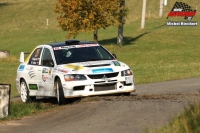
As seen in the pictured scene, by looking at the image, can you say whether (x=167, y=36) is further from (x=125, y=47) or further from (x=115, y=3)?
(x=115, y=3)

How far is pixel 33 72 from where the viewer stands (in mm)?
16375

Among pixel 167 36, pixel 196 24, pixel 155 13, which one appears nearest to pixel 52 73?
pixel 167 36

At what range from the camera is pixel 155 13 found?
80188mm

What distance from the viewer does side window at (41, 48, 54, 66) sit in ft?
51.0

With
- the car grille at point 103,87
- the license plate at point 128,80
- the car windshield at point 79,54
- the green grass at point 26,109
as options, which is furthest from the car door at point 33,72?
the license plate at point 128,80

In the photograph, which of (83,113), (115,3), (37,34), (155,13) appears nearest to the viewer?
(83,113)

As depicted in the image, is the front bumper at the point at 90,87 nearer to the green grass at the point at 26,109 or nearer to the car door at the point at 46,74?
the green grass at the point at 26,109

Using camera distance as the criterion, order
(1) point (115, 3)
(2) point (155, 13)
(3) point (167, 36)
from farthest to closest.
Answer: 1. (2) point (155, 13)
2. (3) point (167, 36)
3. (1) point (115, 3)

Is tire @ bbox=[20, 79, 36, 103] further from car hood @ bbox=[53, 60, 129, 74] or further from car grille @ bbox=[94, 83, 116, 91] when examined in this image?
car grille @ bbox=[94, 83, 116, 91]

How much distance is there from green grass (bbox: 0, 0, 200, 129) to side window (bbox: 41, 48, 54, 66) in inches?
30.9

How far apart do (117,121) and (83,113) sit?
158 centimetres

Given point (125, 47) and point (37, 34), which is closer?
point (125, 47)

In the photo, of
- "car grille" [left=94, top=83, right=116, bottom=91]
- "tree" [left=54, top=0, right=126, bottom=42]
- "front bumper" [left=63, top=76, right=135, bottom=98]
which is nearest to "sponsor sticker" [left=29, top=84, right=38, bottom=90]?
"front bumper" [left=63, top=76, right=135, bottom=98]

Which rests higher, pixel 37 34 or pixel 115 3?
pixel 115 3
